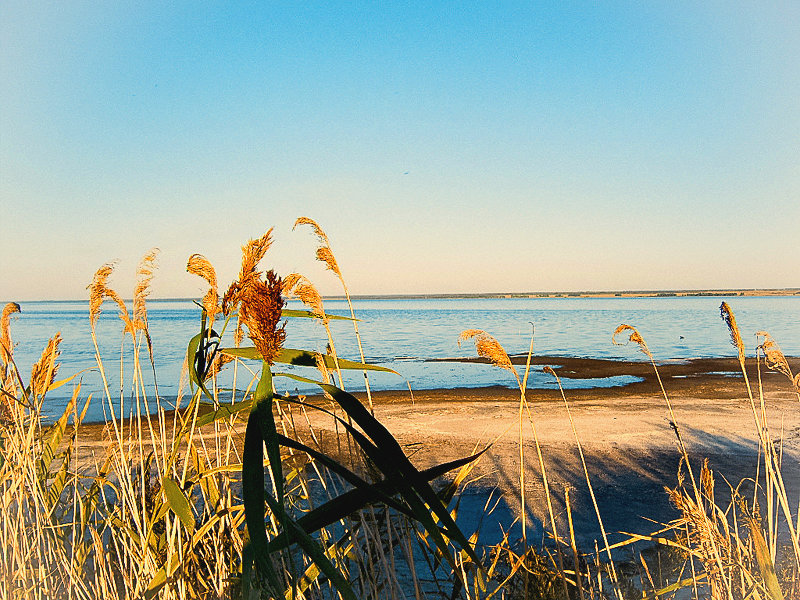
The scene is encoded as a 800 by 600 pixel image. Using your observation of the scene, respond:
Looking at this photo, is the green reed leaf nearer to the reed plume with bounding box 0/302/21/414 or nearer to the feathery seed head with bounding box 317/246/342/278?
the feathery seed head with bounding box 317/246/342/278

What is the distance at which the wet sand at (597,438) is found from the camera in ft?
18.0

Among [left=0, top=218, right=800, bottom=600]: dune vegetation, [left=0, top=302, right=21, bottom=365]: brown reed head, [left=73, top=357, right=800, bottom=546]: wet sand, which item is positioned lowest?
[left=73, top=357, right=800, bottom=546]: wet sand

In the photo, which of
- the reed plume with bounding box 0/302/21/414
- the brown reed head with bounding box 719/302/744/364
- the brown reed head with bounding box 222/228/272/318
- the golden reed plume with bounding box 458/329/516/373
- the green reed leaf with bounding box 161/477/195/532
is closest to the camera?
the brown reed head with bounding box 222/228/272/318

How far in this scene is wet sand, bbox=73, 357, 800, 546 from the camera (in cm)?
547

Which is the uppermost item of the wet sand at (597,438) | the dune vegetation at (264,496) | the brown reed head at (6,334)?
the brown reed head at (6,334)

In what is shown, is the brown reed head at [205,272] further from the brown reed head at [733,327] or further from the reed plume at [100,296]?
the brown reed head at [733,327]

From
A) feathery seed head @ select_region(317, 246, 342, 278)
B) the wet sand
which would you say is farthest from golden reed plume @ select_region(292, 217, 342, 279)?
the wet sand

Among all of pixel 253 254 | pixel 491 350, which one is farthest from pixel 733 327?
pixel 253 254

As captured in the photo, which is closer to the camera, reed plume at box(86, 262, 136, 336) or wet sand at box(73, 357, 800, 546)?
reed plume at box(86, 262, 136, 336)

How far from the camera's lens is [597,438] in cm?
795

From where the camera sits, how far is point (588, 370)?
17.8m

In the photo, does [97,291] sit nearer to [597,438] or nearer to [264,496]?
[264,496]

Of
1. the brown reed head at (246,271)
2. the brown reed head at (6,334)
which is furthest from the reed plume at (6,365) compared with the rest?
the brown reed head at (246,271)

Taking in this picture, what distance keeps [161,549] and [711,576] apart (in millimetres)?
1770
